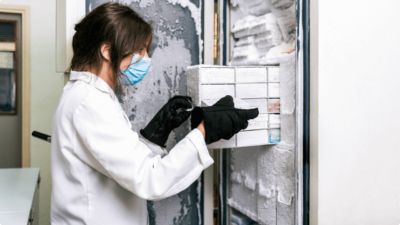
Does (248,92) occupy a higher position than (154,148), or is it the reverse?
(248,92)

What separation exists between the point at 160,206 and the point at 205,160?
68cm

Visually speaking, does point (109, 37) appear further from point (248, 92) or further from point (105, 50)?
point (248, 92)

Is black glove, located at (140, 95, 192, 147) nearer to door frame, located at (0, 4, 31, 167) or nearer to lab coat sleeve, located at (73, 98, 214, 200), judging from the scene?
lab coat sleeve, located at (73, 98, 214, 200)

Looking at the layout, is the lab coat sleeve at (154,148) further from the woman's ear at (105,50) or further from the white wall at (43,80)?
the white wall at (43,80)

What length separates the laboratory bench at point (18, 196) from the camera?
94 centimetres

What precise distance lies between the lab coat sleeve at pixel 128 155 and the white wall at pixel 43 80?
7.69ft

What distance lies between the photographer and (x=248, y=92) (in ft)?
3.84

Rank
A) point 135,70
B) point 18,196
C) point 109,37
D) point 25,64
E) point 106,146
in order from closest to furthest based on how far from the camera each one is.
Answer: point 106,146 < point 109,37 < point 135,70 < point 18,196 < point 25,64

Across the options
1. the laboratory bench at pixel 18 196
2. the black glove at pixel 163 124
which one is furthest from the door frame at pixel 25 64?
the black glove at pixel 163 124
